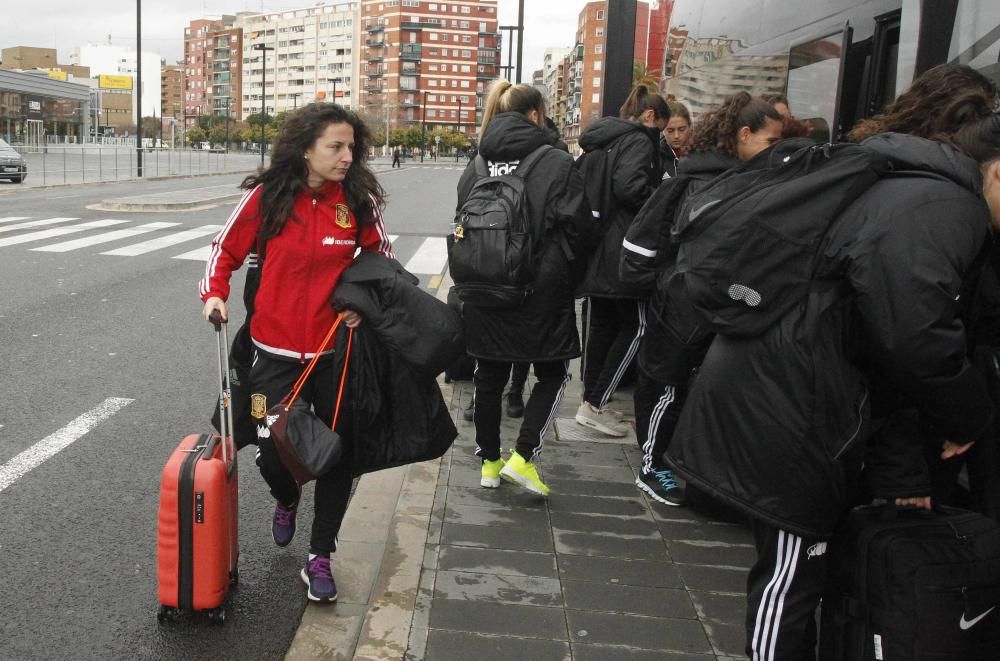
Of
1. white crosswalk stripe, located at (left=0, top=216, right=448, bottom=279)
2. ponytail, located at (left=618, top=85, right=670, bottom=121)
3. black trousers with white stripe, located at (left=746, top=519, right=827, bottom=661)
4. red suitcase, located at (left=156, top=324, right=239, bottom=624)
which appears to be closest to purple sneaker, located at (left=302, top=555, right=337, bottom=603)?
red suitcase, located at (left=156, top=324, right=239, bottom=624)

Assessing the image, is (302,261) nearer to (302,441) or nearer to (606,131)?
(302,441)

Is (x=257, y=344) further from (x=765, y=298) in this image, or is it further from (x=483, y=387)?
(x=765, y=298)

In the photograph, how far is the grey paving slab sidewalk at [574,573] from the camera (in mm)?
3244

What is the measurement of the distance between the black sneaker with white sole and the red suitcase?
2.20 metres

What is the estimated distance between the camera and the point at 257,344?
3570 mm

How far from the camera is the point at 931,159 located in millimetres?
2348

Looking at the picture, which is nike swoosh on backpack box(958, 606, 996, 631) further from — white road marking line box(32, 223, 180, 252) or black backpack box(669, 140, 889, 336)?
white road marking line box(32, 223, 180, 252)

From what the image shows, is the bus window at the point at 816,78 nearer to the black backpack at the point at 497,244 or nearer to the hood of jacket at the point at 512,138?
the hood of jacket at the point at 512,138

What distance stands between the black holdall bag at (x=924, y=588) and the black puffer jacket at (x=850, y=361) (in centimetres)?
15

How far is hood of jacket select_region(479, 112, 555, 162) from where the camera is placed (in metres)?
4.42

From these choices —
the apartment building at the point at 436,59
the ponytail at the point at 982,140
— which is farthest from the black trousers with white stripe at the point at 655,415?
the apartment building at the point at 436,59

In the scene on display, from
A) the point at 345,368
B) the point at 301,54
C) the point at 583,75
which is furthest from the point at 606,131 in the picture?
the point at 301,54

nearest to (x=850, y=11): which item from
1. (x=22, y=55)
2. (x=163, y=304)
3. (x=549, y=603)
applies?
(x=549, y=603)

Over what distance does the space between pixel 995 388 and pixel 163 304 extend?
29.5ft
